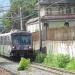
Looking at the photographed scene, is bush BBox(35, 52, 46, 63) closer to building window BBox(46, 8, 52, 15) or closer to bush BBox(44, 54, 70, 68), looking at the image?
bush BBox(44, 54, 70, 68)

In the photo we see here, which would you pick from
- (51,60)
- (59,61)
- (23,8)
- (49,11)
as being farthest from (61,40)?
(23,8)

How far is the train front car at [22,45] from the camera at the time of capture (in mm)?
38719

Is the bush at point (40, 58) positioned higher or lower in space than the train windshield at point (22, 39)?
lower

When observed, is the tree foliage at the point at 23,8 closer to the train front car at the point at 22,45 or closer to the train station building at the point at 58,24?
the train station building at the point at 58,24

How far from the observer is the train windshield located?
39000 mm

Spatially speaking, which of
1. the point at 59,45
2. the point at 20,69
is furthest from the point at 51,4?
the point at 20,69

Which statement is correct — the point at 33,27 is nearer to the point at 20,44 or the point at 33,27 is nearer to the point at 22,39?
the point at 22,39

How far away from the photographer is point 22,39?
129ft

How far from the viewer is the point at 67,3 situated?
65.2 m

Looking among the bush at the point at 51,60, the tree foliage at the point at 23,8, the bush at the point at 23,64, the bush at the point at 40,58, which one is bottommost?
the bush at the point at 40,58

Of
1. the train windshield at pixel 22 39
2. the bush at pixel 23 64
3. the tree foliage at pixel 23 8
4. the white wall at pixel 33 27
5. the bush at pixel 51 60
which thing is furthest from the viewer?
the tree foliage at pixel 23 8

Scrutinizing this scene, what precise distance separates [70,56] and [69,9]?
33164 millimetres

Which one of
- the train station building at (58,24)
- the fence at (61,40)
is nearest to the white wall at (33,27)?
the train station building at (58,24)

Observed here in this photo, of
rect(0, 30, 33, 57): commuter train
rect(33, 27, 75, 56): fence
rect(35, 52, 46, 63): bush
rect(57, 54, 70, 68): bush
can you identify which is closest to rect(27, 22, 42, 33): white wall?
rect(33, 27, 75, 56): fence
